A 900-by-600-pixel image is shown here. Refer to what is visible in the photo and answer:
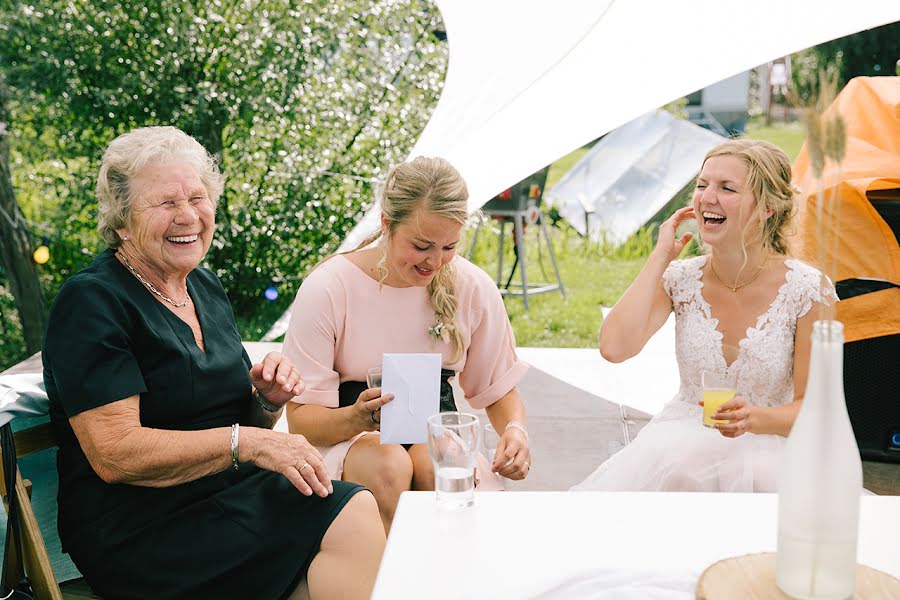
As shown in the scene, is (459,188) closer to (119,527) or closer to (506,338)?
(506,338)

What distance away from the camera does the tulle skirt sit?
2295mm

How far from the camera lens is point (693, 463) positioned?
238 centimetres

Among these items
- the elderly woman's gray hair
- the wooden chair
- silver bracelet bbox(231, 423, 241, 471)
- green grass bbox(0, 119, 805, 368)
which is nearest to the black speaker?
silver bracelet bbox(231, 423, 241, 471)

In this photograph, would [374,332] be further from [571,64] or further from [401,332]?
[571,64]

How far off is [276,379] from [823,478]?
121 centimetres

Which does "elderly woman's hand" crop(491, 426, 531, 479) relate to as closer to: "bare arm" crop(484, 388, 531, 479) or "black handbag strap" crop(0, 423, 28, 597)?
"bare arm" crop(484, 388, 531, 479)

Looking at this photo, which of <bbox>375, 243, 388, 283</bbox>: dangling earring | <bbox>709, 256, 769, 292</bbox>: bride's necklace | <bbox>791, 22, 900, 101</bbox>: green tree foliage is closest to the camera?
<bbox>375, 243, 388, 283</bbox>: dangling earring

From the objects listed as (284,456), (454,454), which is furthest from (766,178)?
(284,456)

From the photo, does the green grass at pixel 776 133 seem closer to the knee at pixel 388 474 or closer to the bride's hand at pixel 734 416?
the bride's hand at pixel 734 416

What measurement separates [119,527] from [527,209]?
199 inches

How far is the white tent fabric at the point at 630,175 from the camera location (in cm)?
771

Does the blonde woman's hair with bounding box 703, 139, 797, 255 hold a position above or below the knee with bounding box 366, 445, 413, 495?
above

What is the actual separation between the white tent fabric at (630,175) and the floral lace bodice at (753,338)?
16.8ft

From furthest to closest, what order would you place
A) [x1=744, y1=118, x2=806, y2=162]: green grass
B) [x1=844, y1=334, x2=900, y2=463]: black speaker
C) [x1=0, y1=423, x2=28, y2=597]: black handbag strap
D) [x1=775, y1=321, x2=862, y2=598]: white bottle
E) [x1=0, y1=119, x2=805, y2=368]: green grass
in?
[x1=744, y1=118, x2=806, y2=162]: green grass, [x1=0, y1=119, x2=805, y2=368]: green grass, [x1=844, y1=334, x2=900, y2=463]: black speaker, [x1=0, y1=423, x2=28, y2=597]: black handbag strap, [x1=775, y1=321, x2=862, y2=598]: white bottle
